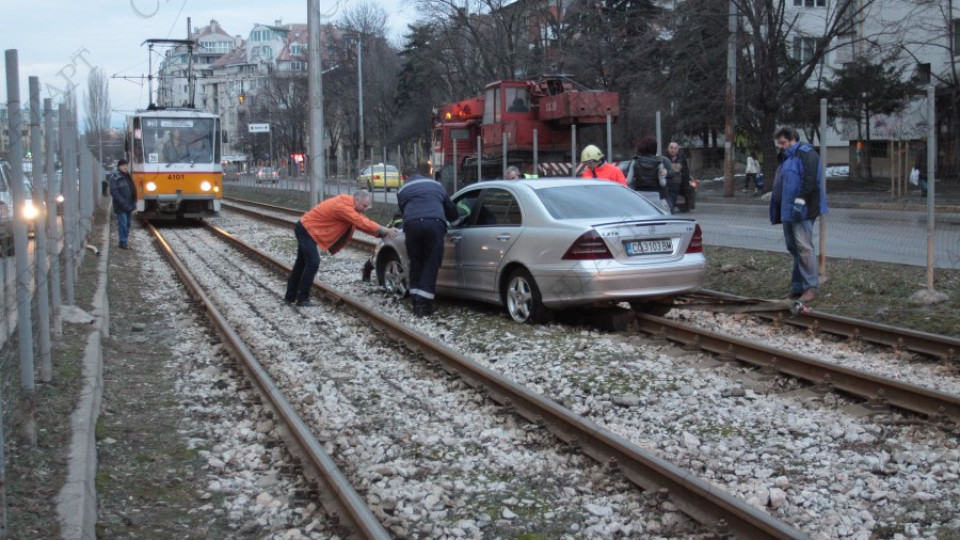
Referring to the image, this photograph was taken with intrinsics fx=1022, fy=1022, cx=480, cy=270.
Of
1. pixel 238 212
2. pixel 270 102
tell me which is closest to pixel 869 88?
pixel 238 212

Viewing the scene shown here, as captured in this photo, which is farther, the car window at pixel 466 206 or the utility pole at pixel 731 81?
the utility pole at pixel 731 81

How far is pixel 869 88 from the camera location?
42.1m

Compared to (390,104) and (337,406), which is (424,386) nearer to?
(337,406)

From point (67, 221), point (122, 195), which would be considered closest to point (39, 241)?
point (67, 221)

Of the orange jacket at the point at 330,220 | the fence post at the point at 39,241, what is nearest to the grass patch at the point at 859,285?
the orange jacket at the point at 330,220

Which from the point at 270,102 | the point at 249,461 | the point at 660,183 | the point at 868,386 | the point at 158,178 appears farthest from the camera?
the point at 270,102

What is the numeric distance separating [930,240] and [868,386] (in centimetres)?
419

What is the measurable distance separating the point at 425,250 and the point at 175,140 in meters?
19.1

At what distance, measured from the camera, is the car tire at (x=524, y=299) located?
1000 cm

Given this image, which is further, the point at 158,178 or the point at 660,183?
the point at 158,178

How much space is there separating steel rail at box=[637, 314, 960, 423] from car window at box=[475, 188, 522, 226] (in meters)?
1.95

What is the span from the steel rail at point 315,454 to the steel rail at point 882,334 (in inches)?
196

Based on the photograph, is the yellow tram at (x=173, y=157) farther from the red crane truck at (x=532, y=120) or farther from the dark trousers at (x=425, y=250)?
the dark trousers at (x=425, y=250)

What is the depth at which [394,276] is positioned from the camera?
12891 millimetres
